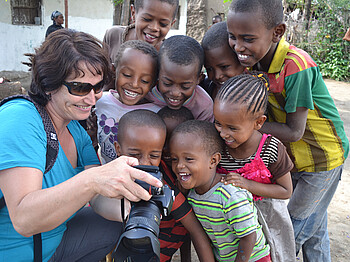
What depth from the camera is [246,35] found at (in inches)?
80.0

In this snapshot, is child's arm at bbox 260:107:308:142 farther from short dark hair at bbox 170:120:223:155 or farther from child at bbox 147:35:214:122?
child at bbox 147:35:214:122

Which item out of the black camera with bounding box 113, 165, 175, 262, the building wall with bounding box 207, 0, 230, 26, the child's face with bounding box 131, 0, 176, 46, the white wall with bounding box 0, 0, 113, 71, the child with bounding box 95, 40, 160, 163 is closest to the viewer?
the black camera with bounding box 113, 165, 175, 262

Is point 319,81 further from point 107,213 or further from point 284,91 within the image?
point 107,213

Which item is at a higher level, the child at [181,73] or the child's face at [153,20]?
the child's face at [153,20]

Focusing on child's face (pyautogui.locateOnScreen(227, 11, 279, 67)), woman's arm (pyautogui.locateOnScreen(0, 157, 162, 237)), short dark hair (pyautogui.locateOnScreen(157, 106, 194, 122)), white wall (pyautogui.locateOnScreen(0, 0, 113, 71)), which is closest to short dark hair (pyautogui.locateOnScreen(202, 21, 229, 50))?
child's face (pyautogui.locateOnScreen(227, 11, 279, 67))

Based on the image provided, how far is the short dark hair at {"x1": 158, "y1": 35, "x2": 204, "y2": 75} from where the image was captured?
213 centimetres

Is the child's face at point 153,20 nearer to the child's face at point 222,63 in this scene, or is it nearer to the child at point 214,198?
the child's face at point 222,63

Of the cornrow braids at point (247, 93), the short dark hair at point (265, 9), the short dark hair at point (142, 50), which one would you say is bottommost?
the cornrow braids at point (247, 93)

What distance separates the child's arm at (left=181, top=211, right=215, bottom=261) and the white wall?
30.3 feet

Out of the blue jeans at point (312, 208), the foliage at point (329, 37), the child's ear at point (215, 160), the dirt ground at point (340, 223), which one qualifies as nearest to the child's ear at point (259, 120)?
the child's ear at point (215, 160)

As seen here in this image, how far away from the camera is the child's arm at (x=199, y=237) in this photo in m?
2.00

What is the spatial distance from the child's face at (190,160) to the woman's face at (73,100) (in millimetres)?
587

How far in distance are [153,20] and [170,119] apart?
1.07 meters

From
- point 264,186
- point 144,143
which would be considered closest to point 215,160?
point 264,186
